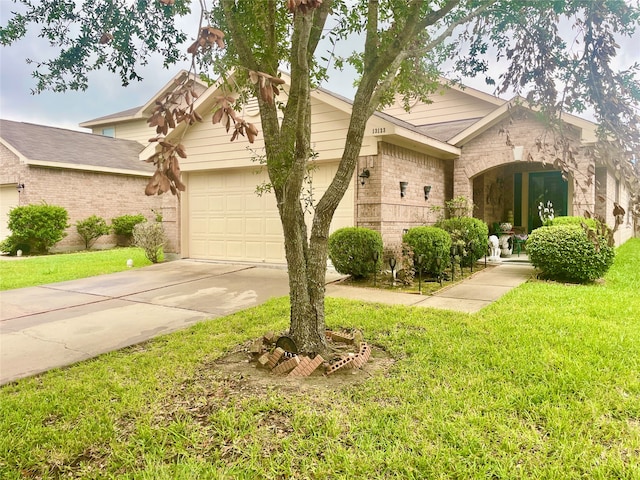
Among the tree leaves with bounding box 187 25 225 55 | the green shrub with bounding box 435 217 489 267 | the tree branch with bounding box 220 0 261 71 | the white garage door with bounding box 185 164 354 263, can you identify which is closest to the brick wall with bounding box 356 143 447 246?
the green shrub with bounding box 435 217 489 267

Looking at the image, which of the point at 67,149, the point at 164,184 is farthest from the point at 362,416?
the point at 67,149

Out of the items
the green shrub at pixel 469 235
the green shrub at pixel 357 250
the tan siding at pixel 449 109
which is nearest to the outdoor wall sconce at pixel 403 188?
the green shrub at pixel 469 235

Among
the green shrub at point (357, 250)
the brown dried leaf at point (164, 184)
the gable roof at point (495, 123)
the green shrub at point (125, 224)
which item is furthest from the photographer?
the green shrub at point (125, 224)

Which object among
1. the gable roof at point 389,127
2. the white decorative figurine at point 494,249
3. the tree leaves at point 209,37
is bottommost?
the white decorative figurine at point 494,249

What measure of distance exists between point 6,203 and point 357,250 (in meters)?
14.9

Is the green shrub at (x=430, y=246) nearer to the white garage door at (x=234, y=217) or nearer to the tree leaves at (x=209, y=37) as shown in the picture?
the white garage door at (x=234, y=217)

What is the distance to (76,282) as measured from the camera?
9.05 meters

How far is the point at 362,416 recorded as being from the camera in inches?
117

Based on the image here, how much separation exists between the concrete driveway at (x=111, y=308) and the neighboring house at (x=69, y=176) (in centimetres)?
643

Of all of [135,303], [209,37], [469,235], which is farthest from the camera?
[469,235]

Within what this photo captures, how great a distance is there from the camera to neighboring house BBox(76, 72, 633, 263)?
9008 millimetres

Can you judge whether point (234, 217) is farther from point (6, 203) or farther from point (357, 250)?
point (6, 203)

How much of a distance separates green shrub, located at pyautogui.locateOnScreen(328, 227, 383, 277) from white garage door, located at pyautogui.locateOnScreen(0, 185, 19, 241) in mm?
13611

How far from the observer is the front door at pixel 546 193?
13852 mm
